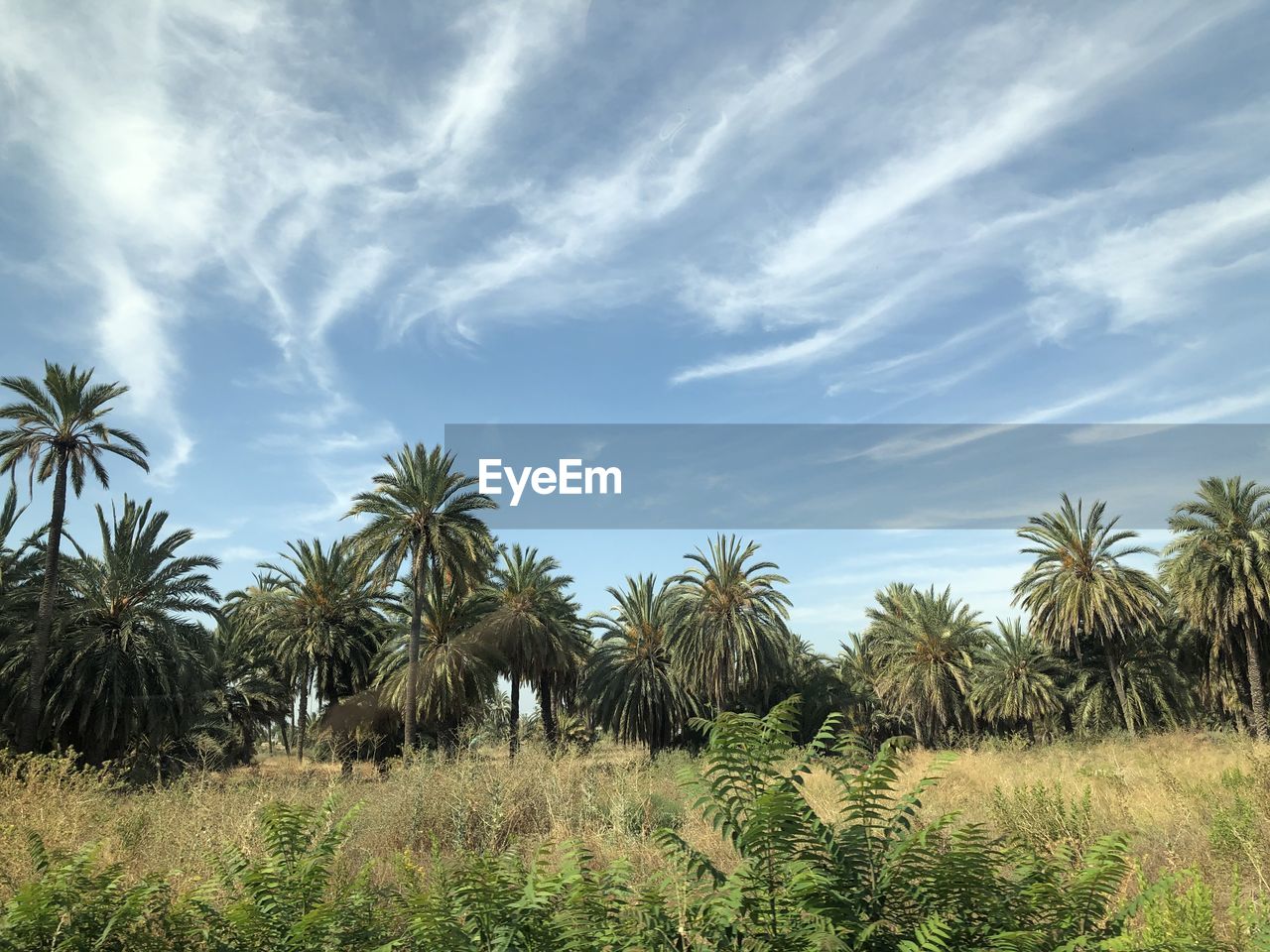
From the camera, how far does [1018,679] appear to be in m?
37.6

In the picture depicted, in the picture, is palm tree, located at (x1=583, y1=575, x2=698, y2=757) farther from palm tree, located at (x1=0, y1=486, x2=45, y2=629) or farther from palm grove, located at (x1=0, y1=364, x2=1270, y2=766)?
palm tree, located at (x1=0, y1=486, x2=45, y2=629)

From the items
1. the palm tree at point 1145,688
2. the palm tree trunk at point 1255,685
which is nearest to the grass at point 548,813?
the palm tree trunk at point 1255,685

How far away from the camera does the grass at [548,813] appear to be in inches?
324

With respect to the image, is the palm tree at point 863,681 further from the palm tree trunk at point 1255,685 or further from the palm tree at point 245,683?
the palm tree at point 245,683

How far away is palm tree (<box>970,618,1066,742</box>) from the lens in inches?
1444

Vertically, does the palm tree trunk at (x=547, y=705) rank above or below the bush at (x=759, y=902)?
below

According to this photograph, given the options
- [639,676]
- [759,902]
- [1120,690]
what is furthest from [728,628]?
[759,902]

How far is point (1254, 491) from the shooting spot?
28.1 meters

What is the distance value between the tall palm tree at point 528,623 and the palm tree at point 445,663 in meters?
0.69

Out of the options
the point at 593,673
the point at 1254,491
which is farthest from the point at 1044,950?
the point at 593,673

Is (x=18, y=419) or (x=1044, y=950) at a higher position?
(x=18, y=419)

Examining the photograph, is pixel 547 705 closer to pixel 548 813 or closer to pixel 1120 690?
pixel 548 813

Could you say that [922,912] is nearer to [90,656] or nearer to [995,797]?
[995,797]

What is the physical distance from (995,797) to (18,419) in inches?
1143
